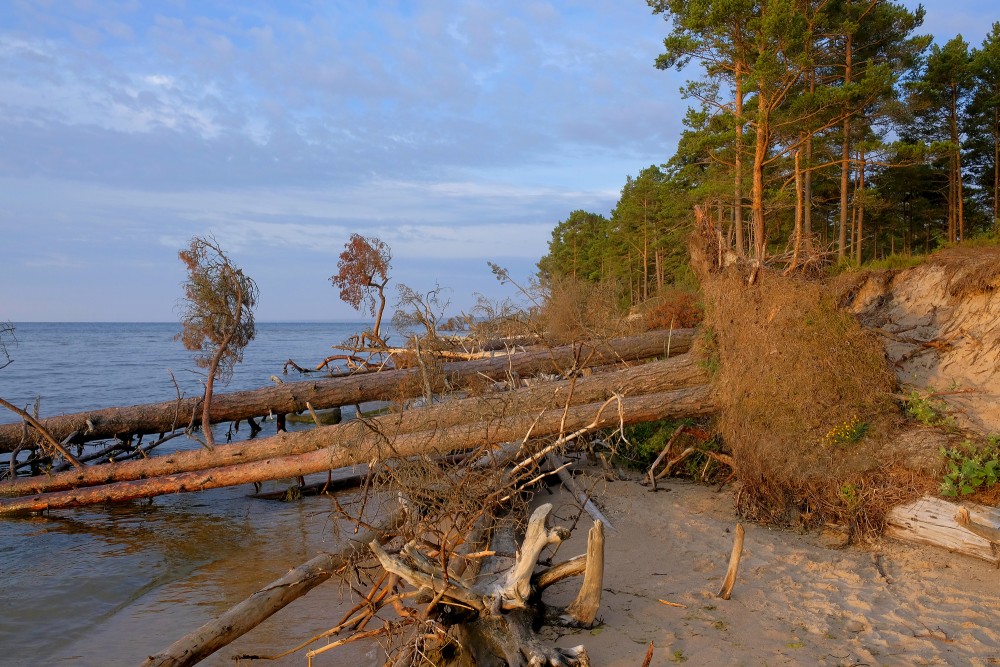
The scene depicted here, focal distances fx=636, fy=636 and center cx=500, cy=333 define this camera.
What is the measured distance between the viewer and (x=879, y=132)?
79.7 ft

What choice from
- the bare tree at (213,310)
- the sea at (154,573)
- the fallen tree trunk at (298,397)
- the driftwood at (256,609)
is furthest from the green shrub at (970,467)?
the bare tree at (213,310)

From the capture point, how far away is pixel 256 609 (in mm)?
4699

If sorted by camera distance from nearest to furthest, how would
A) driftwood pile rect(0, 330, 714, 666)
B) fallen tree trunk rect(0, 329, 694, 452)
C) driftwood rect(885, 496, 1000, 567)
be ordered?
driftwood pile rect(0, 330, 714, 666) < driftwood rect(885, 496, 1000, 567) < fallen tree trunk rect(0, 329, 694, 452)

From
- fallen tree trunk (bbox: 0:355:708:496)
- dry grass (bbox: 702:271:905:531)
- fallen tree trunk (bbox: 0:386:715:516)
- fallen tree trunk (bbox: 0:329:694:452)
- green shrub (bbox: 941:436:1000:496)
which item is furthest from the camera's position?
fallen tree trunk (bbox: 0:329:694:452)

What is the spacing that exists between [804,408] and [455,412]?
13.7ft

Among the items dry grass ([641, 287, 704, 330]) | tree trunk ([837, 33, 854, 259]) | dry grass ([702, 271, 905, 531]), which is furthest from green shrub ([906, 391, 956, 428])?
tree trunk ([837, 33, 854, 259])

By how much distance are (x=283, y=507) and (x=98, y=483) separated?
2.80 meters

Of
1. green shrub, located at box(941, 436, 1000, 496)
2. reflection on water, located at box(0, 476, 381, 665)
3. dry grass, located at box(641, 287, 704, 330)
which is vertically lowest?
reflection on water, located at box(0, 476, 381, 665)

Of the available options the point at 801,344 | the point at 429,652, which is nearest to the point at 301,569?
the point at 429,652

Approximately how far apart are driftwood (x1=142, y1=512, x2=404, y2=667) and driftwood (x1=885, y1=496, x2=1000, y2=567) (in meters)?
4.79

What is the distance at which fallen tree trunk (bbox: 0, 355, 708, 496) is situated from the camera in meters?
8.12

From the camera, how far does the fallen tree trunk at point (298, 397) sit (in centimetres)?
1058

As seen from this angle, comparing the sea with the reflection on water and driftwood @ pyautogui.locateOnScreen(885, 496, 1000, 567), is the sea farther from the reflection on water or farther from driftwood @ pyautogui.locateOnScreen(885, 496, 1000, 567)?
driftwood @ pyautogui.locateOnScreen(885, 496, 1000, 567)

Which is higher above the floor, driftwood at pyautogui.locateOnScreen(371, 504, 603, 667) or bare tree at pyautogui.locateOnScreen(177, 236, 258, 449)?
bare tree at pyautogui.locateOnScreen(177, 236, 258, 449)
